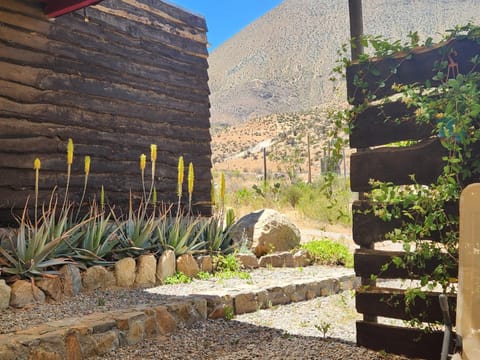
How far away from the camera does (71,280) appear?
4.74m

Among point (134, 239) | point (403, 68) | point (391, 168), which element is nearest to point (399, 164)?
point (391, 168)

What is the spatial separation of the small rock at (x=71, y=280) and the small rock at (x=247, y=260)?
230 cm

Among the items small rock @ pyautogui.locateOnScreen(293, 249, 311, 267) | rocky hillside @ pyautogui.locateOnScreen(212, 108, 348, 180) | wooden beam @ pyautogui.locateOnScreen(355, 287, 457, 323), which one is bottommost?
small rock @ pyautogui.locateOnScreen(293, 249, 311, 267)

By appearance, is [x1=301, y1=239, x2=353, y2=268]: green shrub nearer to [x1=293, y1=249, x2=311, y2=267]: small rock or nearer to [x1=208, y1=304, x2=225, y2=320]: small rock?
[x1=293, y1=249, x2=311, y2=267]: small rock

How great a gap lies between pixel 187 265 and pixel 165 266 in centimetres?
32

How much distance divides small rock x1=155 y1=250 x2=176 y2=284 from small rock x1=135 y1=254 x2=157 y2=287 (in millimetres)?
101

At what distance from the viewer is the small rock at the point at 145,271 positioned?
5379 millimetres

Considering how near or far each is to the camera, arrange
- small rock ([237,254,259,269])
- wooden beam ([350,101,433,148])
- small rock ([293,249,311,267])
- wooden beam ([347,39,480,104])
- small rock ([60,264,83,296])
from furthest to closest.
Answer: small rock ([293,249,311,267]), small rock ([237,254,259,269]), small rock ([60,264,83,296]), wooden beam ([350,101,433,148]), wooden beam ([347,39,480,104])

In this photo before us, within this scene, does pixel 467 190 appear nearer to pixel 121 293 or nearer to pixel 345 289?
pixel 121 293

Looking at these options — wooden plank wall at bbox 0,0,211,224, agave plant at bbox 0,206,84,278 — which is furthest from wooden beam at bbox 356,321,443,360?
wooden plank wall at bbox 0,0,211,224

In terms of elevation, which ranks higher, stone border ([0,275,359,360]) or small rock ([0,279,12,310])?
small rock ([0,279,12,310])

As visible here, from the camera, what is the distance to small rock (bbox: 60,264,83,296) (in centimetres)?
468

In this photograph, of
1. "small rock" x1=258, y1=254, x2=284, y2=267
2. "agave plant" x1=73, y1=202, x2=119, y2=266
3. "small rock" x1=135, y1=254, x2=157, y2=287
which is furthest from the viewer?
"small rock" x1=258, y1=254, x2=284, y2=267

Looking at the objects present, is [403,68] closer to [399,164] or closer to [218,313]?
[399,164]
